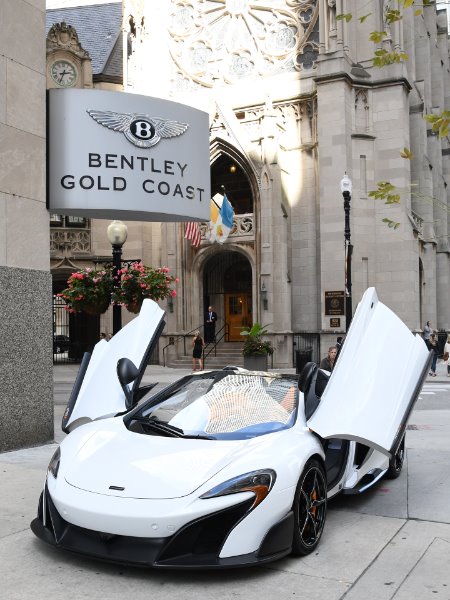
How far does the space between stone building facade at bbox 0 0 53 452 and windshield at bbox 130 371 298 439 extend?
3450mm

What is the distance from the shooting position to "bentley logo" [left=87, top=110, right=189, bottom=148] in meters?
9.97

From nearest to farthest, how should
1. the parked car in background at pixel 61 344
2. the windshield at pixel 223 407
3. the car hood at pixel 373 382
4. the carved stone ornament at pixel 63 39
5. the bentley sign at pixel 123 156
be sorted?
the windshield at pixel 223 407, the car hood at pixel 373 382, the bentley sign at pixel 123 156, the carved stone ornament at pixel 63 39, the parked car in background at pixel 61 344

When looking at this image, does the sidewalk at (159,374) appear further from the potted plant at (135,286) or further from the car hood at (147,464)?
the car hood at (147,464)

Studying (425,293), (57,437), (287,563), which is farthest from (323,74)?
(287,563)

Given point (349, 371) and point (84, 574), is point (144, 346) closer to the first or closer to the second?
point (349, 371)

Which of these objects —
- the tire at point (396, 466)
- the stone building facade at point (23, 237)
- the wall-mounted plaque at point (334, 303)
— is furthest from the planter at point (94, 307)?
the wall-mounted plaque at point (334, 303)

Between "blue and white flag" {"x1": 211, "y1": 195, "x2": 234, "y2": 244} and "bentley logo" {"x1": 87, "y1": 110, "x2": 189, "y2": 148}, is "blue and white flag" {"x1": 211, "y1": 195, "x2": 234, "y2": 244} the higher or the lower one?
the higher one

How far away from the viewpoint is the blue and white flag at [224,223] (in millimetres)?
28688

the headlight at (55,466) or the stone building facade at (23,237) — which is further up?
the stone building facade at (23,237)

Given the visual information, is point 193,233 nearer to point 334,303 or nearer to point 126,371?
point 334,303

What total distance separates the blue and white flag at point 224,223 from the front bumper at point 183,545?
24.6 m

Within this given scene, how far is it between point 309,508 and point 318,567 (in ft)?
1.39

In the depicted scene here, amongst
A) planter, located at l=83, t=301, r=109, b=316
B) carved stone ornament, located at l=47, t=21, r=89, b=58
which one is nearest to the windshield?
planter, located at l=83, t=301, r=109, b=316

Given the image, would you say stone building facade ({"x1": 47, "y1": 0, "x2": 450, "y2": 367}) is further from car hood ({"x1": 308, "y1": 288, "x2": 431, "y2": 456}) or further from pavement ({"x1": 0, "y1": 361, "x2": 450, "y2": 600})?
pavement ({"x1": 0, "y1": 361, "x2": 450, "y2": 600})
